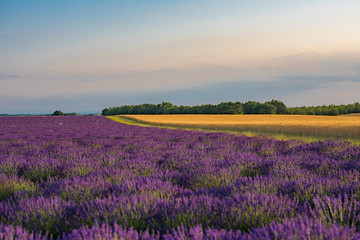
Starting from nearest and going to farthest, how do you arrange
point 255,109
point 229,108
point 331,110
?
point 331,110, point 229,108, point 255,109

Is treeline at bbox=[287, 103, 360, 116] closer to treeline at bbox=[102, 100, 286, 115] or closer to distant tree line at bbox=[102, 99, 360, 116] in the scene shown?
distant tree line at bbox=[102, 99, 360, 116]

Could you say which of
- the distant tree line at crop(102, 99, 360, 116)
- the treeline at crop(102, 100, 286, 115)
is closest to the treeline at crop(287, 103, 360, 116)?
the distant tree line at crop(102, 99, 360, 116)

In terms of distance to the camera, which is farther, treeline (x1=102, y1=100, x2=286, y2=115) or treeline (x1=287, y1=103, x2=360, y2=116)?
treeline (x1=102, y1=100, x2=286, y2=115)

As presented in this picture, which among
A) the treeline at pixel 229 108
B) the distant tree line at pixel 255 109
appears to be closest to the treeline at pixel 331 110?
the distant tree line at pixel 255 109

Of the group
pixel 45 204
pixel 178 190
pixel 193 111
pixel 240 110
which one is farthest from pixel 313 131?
pixel 193 111

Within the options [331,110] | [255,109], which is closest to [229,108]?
[255,109]

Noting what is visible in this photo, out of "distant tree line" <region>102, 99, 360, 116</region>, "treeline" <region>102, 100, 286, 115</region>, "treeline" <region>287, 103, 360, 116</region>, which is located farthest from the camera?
"treeline" <region>102, 100, 286, 115</region>

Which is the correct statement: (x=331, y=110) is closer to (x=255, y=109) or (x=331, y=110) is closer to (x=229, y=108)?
(x=255, y=109)

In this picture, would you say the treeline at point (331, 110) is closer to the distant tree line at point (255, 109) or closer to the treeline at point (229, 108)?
the distant tree line at point (255, 109)

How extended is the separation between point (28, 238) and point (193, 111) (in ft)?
261

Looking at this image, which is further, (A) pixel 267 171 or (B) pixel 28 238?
(A) pixel 267 171

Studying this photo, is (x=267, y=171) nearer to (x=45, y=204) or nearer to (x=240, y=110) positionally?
(x=45, y=204)

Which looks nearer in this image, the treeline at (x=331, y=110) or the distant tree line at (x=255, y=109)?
the treeline at (x=331, y=110)

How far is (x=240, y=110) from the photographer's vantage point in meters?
72.8
